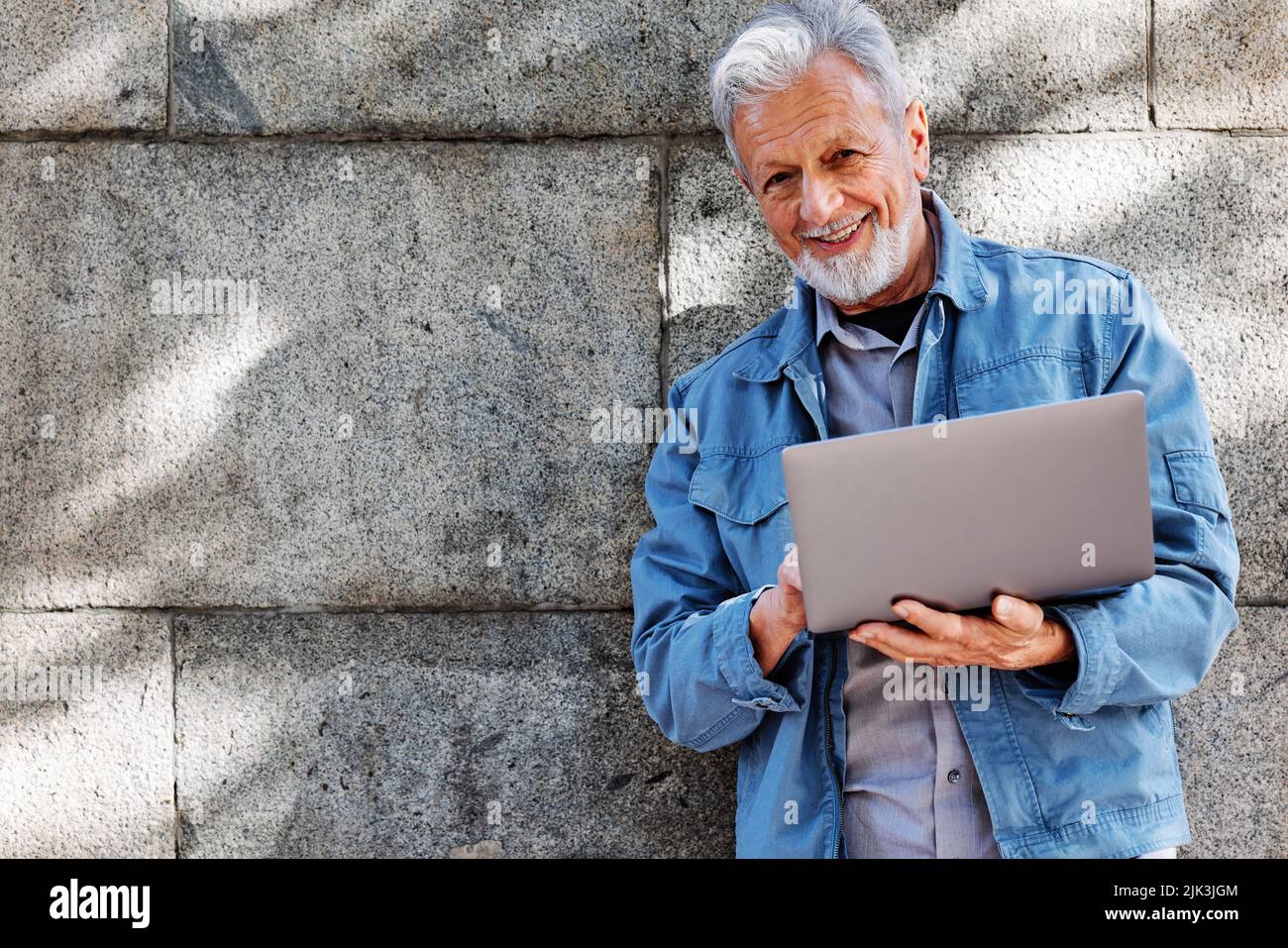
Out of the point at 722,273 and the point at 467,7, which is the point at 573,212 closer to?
the point at 722,273

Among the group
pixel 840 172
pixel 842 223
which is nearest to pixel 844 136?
pixel 840 172

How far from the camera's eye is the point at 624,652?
9.83 feet

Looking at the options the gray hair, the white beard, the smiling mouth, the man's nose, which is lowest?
the white beard

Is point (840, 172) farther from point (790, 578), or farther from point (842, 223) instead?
point (790, 578)

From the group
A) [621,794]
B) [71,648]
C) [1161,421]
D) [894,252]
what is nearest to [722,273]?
[894,252]

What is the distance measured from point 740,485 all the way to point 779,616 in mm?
429

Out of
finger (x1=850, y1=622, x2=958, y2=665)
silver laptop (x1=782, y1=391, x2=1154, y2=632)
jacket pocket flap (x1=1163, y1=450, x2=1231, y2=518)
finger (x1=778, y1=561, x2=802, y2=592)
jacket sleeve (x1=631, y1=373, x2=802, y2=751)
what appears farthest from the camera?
jacket sleeve (x1=631, y1=373, x2=802, y2=751)

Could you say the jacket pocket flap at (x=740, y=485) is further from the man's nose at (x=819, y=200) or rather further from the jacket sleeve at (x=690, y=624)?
the man's nose at (x=819, y=200)

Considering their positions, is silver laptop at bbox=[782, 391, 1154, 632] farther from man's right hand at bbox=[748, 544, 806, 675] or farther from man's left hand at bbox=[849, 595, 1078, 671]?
man's right hand at bbox=[748, 544, 806, 675]

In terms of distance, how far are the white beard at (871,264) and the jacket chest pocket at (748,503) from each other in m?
0.36

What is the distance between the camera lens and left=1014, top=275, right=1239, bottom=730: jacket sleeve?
210cm

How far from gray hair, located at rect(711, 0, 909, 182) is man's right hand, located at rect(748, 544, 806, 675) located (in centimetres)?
103

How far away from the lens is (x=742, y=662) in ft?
7.55

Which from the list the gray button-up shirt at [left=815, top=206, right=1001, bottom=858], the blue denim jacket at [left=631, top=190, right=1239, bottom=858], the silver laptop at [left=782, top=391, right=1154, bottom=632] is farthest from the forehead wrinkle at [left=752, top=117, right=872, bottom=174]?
the silver laptop at [left=782, top=391, right=1154, bottom=632]
